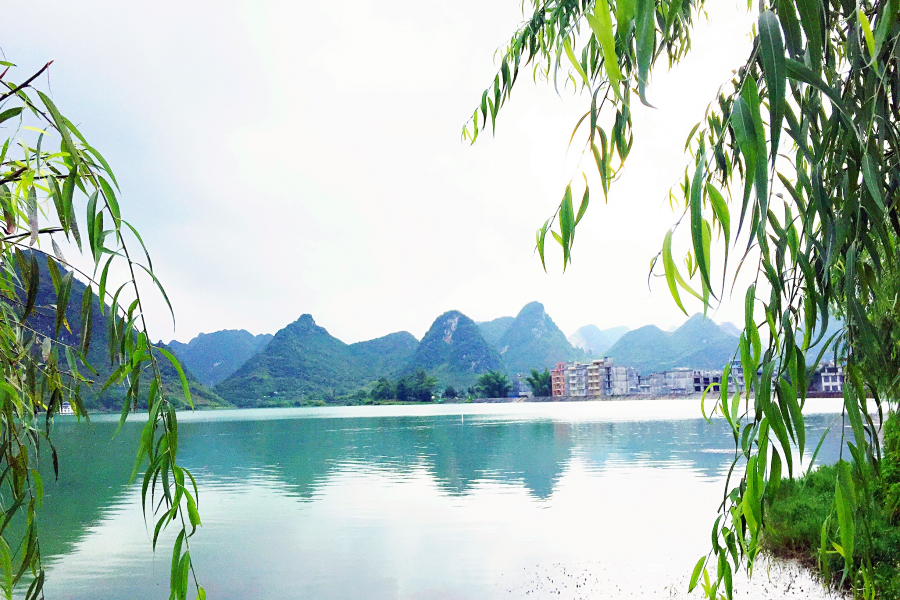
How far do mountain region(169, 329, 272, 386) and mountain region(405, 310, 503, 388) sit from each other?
4345 cm

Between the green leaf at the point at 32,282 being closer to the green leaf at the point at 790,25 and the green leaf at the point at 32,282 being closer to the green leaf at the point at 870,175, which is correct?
the green leaf at the point at 790,25

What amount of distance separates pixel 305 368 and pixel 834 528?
126491 mm

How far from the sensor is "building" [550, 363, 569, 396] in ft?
338

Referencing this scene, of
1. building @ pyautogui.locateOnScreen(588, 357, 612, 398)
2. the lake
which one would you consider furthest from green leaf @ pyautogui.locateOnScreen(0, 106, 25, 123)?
building @ pyautogui.locateOnScreen(588, 357, 612, 398)

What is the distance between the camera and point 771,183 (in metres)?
0.87

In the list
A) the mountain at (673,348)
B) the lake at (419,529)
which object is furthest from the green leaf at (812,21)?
the mountain at (673,348)

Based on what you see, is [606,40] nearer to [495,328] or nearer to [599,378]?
[599,378]

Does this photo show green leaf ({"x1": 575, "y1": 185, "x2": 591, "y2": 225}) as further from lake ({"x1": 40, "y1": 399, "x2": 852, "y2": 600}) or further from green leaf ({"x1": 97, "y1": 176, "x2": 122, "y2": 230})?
lake ({"x1": 40, "y1": 399, "x2": 852, "y2": 600})

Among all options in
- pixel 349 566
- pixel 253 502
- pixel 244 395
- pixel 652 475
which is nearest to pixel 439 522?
pixel 349 566

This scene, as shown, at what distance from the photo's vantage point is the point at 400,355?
152 metres

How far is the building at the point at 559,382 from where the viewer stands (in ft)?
338

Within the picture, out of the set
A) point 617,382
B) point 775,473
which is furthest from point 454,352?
point 775,473

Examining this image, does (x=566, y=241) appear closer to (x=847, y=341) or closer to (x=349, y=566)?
(x=847, y=341)

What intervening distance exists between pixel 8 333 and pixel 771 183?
1467mm
